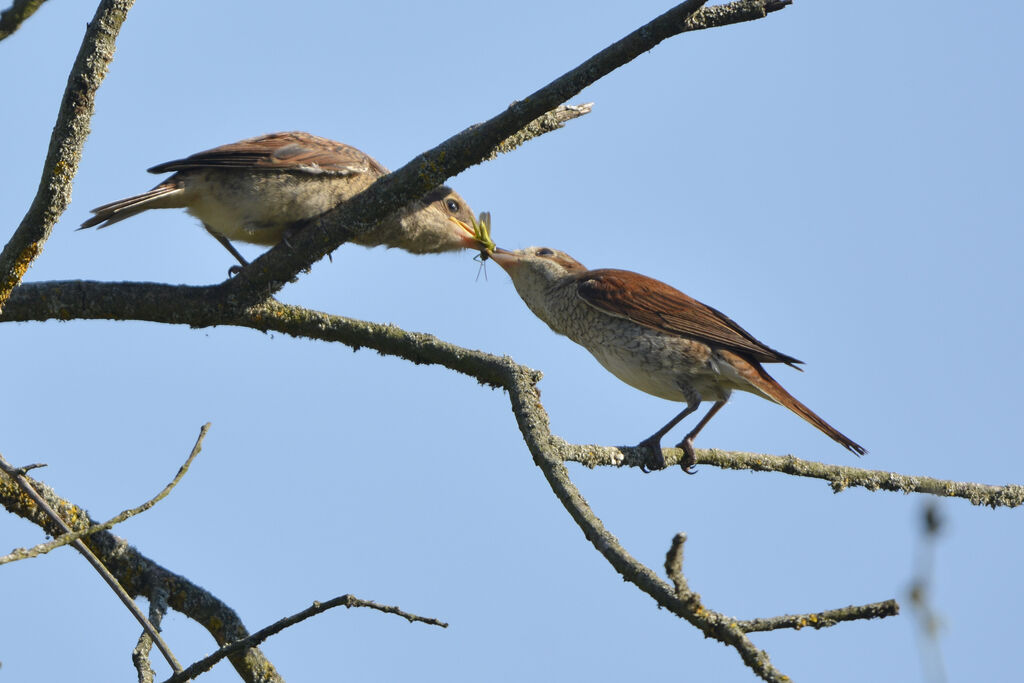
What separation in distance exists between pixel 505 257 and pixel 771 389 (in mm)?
2545

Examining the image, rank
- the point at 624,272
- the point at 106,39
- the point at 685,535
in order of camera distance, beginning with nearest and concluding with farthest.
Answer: the point at 685,535, the point at 106,39, the point at 624,272

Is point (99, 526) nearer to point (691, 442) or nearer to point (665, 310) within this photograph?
point (691, 442)

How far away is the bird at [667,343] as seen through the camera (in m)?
6.35

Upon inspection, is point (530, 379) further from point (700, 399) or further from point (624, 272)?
point (624, 272)

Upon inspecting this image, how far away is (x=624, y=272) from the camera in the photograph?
7.34 meters

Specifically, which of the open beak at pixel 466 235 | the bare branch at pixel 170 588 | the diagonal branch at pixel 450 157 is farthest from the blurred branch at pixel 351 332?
the open beak at pixel 466 235

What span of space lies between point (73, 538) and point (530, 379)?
2.32 meters

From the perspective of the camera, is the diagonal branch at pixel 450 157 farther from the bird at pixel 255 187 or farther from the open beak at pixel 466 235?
the open beak at pixel 466 235

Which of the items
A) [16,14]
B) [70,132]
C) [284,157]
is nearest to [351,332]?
[284,157]

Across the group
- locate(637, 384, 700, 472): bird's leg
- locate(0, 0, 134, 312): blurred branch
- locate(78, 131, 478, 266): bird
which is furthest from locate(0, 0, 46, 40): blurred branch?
locate(637, 384, 700, 472): bird's leg

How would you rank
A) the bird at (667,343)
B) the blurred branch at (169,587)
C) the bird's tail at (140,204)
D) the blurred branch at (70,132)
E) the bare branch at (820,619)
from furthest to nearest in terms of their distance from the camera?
the bird at (667,343), the bird's tail at (140,204), the blurred branch at (169,587), the blurred branch at (70,132), the bare branch at (820,619)

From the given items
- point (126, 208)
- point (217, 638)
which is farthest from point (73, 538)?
point (126, 208)

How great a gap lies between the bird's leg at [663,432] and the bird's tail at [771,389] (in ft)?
1.04

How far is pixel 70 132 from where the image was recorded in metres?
3.88
